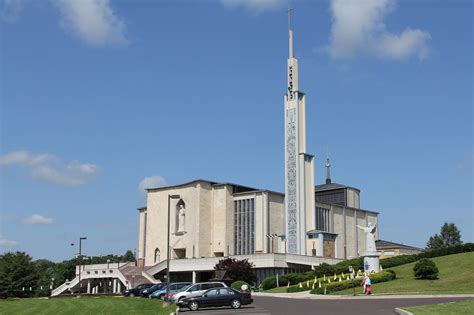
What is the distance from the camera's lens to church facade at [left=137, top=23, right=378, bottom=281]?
81875 millimetres

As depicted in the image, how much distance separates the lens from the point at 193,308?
33.4m

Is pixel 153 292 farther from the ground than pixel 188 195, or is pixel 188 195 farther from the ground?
pixel 188 195

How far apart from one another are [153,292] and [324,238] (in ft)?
130

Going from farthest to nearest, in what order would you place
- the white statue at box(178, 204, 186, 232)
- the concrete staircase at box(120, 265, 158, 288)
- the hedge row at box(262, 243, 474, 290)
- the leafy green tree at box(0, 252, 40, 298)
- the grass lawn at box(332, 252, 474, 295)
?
the white statue at box(178, 204, 186, 232)
the leafy green tree at box(0, 252, 40, 298)
the concrete staircase at box(120, 265, 158, 288)
the hedge row at box(262, 243, 474, 290)
the grass lawn at box(332, 252, 474, 295)

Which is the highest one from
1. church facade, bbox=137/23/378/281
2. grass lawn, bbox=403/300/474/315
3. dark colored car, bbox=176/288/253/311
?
church facade, bbox=137/23/378/281

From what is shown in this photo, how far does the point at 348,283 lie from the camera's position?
46.4 meters

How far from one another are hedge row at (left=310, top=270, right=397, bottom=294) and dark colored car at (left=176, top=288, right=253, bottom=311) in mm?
11739

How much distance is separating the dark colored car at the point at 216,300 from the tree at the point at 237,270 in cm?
3378

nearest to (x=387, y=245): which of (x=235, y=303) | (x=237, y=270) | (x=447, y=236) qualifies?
(x=447, y=236)

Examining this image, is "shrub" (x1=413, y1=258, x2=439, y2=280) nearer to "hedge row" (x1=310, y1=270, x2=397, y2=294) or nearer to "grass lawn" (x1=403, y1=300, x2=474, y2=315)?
"hedge row" (x1=310, y1=270, x2=397, y2=294)

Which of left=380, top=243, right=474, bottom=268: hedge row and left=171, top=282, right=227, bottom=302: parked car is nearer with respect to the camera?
left=171, top=282, right=227, bottom=302: parked car

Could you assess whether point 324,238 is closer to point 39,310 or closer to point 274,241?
point 274,241

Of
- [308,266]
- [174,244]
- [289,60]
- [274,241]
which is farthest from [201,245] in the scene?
[289,60]

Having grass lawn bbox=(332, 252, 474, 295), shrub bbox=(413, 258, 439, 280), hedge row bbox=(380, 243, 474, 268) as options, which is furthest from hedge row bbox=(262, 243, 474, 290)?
shrub bbox=(413, 258, 439, 280)
